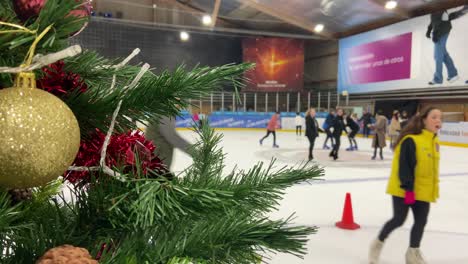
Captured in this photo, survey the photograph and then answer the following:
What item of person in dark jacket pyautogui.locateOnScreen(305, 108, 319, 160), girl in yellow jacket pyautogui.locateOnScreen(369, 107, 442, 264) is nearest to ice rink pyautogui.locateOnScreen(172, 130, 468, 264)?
girl in yellow jacket pyautogui.locateOnScreen(369, 107, 442, 264)

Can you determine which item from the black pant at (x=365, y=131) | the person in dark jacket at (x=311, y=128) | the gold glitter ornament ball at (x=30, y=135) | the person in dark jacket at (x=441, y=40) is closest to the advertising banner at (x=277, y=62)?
the black pant at (x=365, y=131)

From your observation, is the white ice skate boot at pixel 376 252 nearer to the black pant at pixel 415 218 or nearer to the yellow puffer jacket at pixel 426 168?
the black pant at pixel 415 218

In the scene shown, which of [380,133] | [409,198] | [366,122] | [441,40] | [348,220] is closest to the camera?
[409,198]

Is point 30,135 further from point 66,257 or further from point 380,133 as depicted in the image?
point 380,133

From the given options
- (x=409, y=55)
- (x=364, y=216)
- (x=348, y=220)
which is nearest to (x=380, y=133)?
(x=364, y=216)

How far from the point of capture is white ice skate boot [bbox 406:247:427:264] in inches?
93.7

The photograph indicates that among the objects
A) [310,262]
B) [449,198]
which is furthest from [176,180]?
[449,198]

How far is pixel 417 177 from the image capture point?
2393 millimetres

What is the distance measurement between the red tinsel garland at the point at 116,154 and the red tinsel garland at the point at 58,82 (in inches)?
2.9

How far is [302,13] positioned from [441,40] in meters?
5.83

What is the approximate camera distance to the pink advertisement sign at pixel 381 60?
48.5ft

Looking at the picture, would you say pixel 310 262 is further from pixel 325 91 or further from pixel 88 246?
pixel 325 91

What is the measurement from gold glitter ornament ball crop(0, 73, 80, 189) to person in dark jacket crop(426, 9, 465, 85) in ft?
48.4

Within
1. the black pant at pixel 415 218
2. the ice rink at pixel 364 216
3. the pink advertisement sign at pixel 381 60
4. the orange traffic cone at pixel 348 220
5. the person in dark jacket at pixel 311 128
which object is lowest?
the ice rink at pixel 364 216
